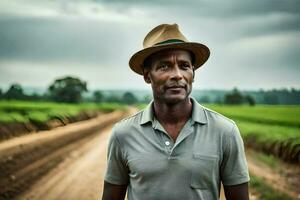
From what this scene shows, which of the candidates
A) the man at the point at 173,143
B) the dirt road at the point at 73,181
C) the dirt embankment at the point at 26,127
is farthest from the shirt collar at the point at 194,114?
the dirt embankment at the point at 26,127

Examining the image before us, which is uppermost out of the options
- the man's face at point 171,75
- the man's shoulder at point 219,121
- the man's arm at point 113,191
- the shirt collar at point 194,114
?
the man's face at point 171,75

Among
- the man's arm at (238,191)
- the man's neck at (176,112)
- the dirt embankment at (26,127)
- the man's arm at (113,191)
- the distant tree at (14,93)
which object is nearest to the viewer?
the man's arm at (238,191)

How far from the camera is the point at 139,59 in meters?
2.80

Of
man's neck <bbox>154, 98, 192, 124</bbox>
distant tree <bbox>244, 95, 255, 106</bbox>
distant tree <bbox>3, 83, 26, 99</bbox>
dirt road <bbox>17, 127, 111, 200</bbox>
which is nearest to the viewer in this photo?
man's neck <bbox>154, 98, 192, 124</bbox>

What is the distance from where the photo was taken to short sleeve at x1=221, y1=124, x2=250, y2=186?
8.17 ft

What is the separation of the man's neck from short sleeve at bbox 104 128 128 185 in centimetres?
27

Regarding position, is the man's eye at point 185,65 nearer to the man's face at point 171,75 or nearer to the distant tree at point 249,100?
the man's face at point 171,75

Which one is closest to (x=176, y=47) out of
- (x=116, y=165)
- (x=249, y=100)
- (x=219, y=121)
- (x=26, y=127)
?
(x=219, y=121)

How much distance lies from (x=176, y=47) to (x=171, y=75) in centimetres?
16

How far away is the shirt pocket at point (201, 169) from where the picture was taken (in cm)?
243

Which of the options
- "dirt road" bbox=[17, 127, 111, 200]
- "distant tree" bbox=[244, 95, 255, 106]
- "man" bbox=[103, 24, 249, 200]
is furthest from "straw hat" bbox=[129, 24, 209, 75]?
"distant tree" bbox=[244, 95, 255, 106]

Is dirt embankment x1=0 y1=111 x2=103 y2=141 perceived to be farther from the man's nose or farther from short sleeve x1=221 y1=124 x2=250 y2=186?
short sleeve x1=221 y1=124 x2=250 y2=186

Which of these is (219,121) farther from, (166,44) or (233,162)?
(166,44)

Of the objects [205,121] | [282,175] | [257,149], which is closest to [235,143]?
[205,121]
